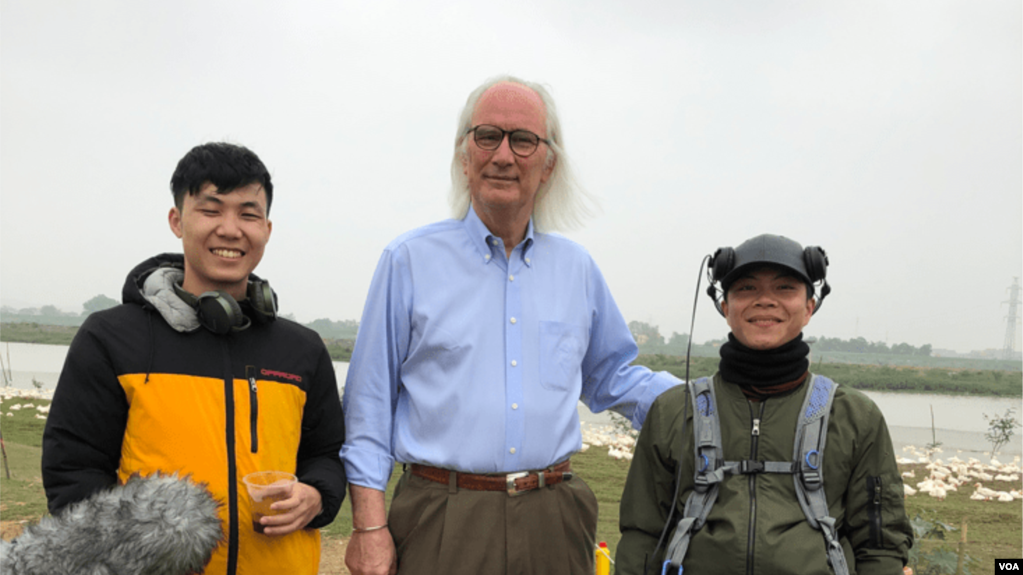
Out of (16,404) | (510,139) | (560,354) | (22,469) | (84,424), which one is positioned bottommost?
(16,404)

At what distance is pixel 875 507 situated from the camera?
218cm

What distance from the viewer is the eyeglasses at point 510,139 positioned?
107 inches

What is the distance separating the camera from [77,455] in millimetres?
2092

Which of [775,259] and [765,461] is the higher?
[775,259]

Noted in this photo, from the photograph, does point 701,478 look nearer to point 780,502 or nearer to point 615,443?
point 780,502

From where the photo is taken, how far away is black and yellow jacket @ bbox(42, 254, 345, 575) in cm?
212

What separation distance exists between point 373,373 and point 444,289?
1.40 feet

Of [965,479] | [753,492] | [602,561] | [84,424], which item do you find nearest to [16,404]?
[84,424]

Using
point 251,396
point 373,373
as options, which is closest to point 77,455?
point 251,396

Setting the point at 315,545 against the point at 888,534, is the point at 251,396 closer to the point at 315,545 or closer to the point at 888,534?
the point at 315,545

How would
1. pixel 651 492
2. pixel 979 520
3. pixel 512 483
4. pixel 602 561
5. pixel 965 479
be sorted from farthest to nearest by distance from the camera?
pixel 965 479 → pixel 979 520 → pixel 602 561 → pixel 512 483 → pixel 651 492

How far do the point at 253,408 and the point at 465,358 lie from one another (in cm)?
78

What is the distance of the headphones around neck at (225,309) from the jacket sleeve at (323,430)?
0.84 feet

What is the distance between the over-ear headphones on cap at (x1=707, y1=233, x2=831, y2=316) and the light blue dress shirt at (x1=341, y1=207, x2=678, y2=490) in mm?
686
